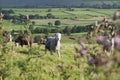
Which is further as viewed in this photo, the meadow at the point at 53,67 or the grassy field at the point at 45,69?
the grassy field at the point at 45,69

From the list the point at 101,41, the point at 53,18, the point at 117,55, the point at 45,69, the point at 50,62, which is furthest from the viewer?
the point at 53,18

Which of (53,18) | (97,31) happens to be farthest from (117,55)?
(53,18)

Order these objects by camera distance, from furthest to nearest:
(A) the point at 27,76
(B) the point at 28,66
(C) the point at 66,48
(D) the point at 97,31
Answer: (C) the point at 66,48, (B) the point at 28,66, (A) the point at 27,76, (D) the point at 97,31

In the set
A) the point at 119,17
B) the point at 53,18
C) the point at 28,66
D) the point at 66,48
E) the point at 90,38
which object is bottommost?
the point at 53,18

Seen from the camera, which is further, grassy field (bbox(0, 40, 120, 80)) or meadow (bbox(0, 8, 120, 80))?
grassy field (bbox(0, 40, 120, 80))

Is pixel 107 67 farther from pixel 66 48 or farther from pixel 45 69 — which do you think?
pixel 66 48

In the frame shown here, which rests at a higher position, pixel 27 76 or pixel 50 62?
pixel 27 76

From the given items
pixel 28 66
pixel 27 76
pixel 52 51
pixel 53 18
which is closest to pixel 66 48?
pixel 52 51

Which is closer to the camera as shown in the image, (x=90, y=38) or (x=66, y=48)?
(x=90, y=38)

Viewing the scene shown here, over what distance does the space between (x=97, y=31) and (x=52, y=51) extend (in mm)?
13244

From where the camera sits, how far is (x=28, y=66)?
40.7 feet

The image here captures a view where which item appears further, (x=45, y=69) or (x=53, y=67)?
(x=53, y=67)

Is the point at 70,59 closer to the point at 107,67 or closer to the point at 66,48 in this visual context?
the point at 66,48

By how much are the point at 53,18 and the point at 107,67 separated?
10906 cm
